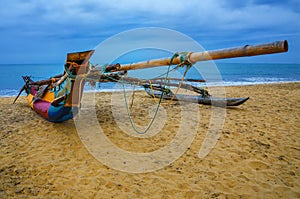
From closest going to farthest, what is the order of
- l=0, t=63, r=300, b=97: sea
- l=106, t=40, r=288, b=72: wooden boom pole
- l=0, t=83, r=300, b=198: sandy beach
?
1. l=106, t=40, r=288, b=72: wooden boom pole
2. l=0, t=83, r=300, b=198: sandy beach
3. l=0, t=63, r=300, b=97: sea

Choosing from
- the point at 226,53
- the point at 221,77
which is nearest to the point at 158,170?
the point at 226,53

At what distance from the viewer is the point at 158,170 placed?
129 inches

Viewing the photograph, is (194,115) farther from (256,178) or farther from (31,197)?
(31,197)

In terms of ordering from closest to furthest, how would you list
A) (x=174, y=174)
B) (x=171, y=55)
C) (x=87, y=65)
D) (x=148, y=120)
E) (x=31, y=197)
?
(x=31, y=197)
(x=174, y=174)
(x=171, y=55)
(x=87, y=65)
(x=148, y=120)

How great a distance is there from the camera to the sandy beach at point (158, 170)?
274 cm

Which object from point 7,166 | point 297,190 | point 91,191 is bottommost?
point 297,190

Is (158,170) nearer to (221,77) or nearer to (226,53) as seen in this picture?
(226,53)

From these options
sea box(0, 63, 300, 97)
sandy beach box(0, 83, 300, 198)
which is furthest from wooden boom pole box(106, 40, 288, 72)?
sandy beach box(0, 83, 300, 198)

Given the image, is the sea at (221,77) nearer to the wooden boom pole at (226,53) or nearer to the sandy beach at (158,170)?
the wooden boom pole at (226,53)

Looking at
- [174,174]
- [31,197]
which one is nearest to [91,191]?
[31,197]

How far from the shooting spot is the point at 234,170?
320 centimetres

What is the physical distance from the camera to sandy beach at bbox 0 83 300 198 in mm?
2740

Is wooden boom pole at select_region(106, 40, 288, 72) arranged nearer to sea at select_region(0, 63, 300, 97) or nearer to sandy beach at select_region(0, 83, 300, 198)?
sea at select_region(0, 63, 300, 97)

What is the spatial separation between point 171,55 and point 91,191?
8.01ft
